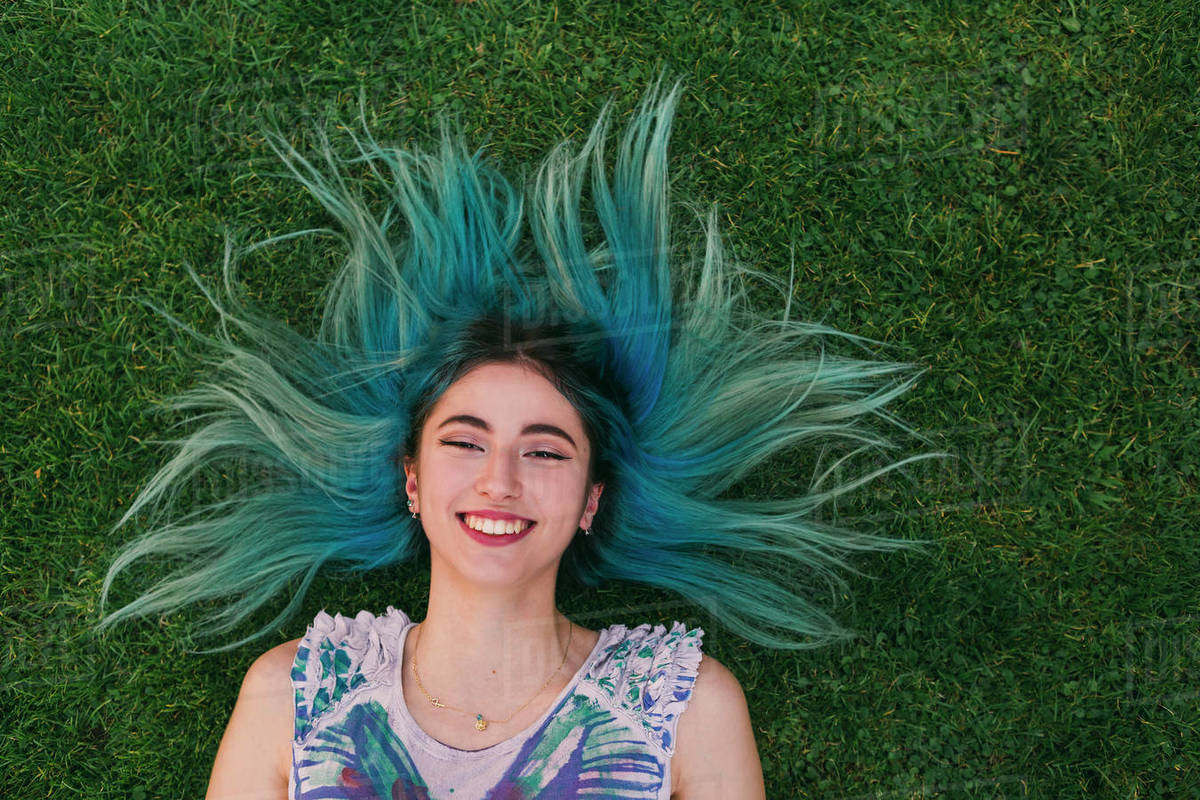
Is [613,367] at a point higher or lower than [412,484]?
higher

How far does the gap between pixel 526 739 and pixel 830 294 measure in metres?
1.73

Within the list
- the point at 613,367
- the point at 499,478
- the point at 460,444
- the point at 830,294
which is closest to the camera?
the point at 499,478

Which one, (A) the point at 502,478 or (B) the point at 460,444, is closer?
(A) the point at 502,478

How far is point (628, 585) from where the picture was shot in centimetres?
336

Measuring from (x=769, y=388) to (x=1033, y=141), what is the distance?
125cm

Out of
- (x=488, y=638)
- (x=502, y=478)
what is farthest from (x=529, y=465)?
(x=488, y=638)

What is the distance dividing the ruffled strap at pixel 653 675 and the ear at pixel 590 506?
0.40 meters

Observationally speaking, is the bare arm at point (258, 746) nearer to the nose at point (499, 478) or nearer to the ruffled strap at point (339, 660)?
the ruffled strap at point (339, 660)

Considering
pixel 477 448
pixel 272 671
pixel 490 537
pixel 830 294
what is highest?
pixel 830 294

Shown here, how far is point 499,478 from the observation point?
104 inches

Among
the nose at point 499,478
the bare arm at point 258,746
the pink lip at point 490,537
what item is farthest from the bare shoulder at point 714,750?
the bare arm at point 258,746

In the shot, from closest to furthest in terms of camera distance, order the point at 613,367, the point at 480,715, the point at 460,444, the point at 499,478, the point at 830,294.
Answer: the point at 499,478 → the point at 460,444 → the point at 480,715 → the point at 613,367 → the point at 830,294

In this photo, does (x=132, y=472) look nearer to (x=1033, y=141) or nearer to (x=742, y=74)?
(x=742, y=74)

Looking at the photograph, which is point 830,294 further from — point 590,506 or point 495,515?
point 495,515
